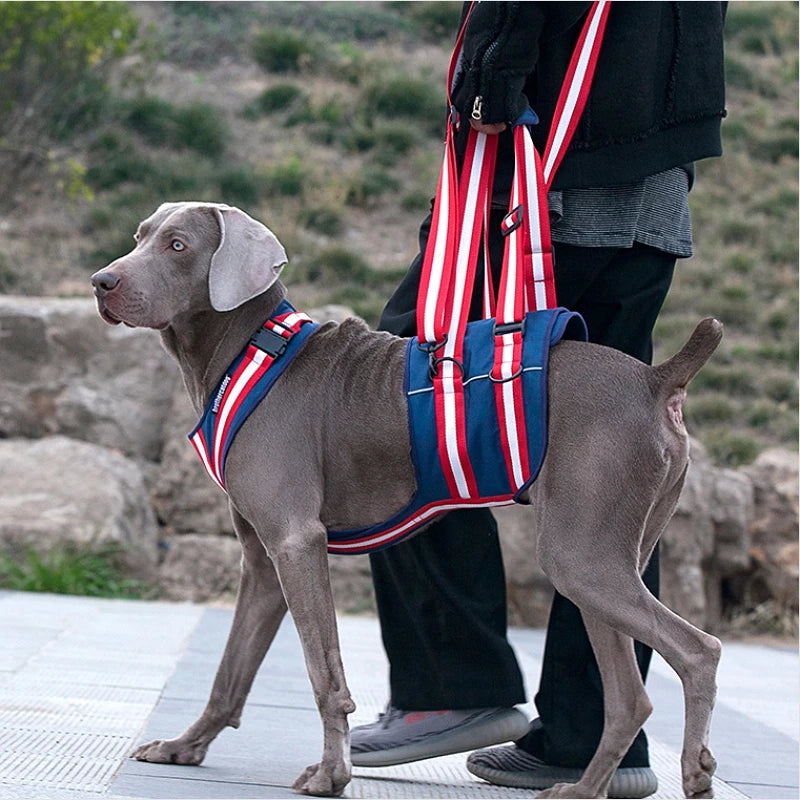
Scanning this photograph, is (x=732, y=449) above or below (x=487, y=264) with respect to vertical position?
below

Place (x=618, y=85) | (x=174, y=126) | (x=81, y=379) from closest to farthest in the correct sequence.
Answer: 1. (x=618, y=85)
2. (x=81, y=379)
3. (x=174, y=126)

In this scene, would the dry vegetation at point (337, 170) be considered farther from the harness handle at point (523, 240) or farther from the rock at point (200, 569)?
the harness handle at point (523, 240)

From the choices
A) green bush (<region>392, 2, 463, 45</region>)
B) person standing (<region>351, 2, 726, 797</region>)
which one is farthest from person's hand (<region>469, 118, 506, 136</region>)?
green bush (<region>392, 2, 463, 45</region>)

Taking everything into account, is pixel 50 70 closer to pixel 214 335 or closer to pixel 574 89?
pixel 214 335

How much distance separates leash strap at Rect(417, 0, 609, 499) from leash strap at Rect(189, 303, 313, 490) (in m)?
0.33

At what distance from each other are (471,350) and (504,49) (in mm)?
650

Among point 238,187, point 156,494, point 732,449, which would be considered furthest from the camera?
point 238,187

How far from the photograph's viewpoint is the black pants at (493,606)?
106 inches

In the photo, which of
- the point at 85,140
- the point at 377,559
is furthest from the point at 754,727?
the point at 85,140

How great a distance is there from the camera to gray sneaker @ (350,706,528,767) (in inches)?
109

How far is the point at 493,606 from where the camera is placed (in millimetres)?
2857

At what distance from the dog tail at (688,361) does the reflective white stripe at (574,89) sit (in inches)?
19.7

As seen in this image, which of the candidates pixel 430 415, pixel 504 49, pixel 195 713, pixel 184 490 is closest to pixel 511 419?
pixel 430 415

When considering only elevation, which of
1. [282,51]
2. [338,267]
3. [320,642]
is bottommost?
[320,642]
